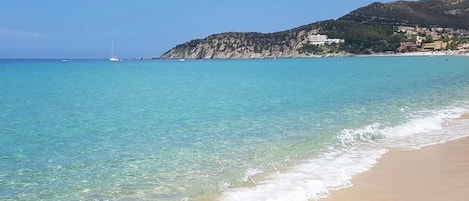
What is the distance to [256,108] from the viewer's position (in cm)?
2327

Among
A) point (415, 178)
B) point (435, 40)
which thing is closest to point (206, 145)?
point (415, 178)

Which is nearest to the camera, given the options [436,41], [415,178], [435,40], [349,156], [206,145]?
[415,178]

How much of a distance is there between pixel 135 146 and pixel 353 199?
23.3 ft

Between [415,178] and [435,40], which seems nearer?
[415,178]

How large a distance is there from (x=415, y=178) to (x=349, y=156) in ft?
8.47

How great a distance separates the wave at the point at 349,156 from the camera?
8641mm

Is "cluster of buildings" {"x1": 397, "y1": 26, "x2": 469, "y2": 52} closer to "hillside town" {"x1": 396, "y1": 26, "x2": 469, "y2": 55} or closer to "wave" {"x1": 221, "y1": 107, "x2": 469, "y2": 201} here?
"hillside town" {"x1": 396, "y1": 26, "x2": 469, "y2": 55}

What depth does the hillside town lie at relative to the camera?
530 feet

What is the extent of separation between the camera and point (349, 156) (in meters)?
11.9

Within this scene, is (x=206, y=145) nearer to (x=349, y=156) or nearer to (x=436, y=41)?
(x=349, y=156)

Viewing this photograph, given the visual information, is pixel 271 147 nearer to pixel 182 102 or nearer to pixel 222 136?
pixel 222 136

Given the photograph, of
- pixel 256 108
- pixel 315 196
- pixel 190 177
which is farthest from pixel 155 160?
pixel 256 108

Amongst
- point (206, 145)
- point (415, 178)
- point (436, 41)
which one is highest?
point (436, 41)

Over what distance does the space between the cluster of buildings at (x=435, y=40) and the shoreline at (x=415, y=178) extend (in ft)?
501
